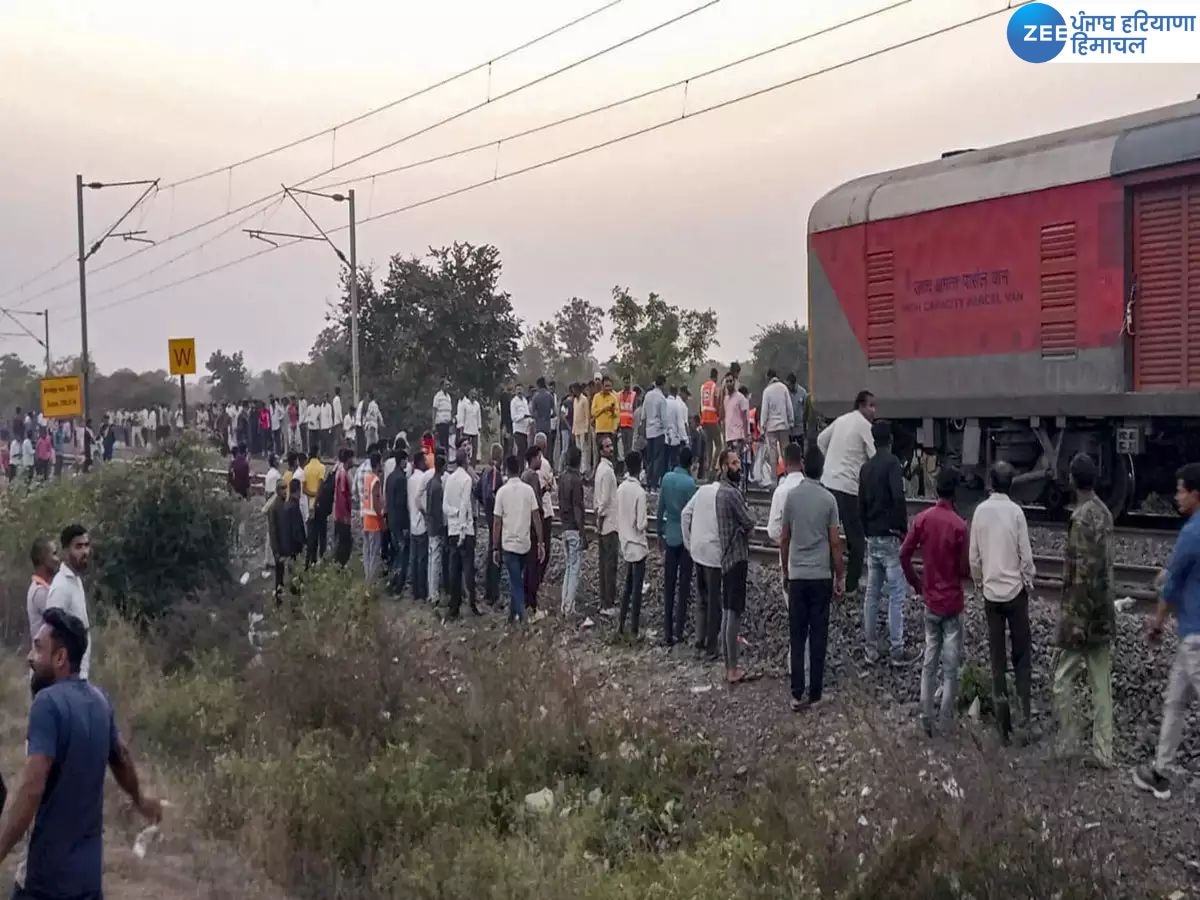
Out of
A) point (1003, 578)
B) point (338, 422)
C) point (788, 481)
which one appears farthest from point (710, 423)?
point (1003, 578)

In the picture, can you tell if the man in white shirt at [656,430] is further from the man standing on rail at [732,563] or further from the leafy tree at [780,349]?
the leafy tree at [780,349]

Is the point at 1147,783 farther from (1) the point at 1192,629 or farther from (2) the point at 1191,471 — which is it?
(2) the point at 1191,471

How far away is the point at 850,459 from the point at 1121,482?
14.6 feet

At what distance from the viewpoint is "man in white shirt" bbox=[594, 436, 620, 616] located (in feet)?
41.2

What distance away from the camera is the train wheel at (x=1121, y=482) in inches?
551

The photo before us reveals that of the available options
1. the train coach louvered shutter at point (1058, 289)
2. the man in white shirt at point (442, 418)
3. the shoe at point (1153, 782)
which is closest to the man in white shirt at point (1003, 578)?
the shoe at point (1153, 782)

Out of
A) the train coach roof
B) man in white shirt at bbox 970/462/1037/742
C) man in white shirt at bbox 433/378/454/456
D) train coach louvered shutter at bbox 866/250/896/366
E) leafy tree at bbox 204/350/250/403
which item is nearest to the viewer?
man in white shirt at bbox 970/462/1037/742

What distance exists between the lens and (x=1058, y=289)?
13922mm

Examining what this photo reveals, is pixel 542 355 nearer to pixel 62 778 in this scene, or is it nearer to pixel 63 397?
pixel 63 397

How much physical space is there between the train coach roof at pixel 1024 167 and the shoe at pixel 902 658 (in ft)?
19.7

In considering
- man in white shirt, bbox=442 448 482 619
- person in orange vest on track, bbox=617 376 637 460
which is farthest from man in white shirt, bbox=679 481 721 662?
person in orange vest on track, bbox=617 376 637 460

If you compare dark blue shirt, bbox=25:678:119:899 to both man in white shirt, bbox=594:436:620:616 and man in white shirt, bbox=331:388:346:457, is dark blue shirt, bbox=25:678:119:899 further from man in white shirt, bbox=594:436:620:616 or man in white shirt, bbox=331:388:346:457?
man in white shirt, bbox=331:388:346:457

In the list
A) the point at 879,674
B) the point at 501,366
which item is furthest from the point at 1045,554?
the point at 501,366

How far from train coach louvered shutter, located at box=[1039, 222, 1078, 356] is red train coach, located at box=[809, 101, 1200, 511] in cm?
2
